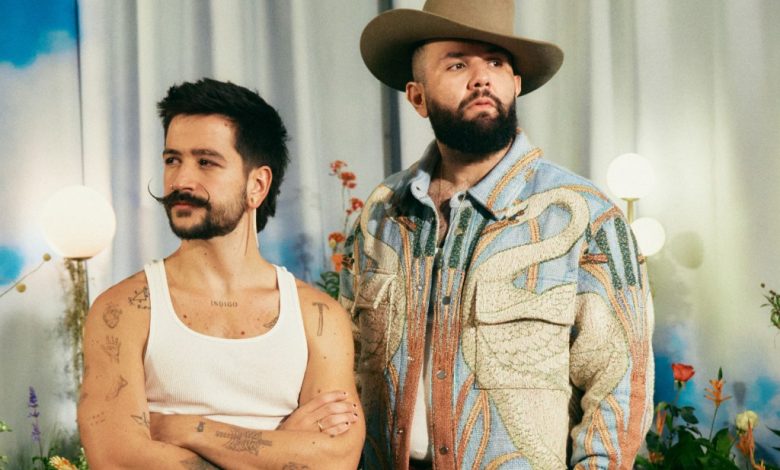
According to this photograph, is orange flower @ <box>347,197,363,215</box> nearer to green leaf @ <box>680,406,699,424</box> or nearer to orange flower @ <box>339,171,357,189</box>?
orange flower @ <box>339,171,357,189</box>

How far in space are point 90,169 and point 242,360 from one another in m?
2.35

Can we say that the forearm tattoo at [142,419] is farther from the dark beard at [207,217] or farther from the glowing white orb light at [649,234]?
the glowing white orb light at [649,234]

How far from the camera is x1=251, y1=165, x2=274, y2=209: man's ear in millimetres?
1917

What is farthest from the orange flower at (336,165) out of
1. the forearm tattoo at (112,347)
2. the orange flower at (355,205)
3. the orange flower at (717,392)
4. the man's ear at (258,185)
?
the forearm tattoo at (112,347)

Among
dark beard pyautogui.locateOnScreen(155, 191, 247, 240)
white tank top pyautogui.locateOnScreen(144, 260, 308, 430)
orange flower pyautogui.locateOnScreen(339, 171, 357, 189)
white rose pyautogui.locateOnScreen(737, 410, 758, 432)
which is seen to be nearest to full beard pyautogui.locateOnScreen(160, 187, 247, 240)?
dark beard pyautogui.locateOnScreen(155, 191, 247, 240)

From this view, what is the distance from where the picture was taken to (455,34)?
7.41 ft

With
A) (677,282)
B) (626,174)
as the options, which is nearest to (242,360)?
(626,174)

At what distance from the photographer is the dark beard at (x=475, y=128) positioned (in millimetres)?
2225

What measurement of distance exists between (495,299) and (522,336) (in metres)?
0.10

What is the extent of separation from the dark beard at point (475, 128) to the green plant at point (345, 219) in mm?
1290

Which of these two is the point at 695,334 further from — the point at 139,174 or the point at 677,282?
the point at 139,174

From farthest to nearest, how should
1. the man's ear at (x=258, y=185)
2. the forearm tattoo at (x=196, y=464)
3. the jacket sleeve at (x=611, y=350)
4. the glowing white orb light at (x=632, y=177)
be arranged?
the glowing white orb light at (x=632, y=177) < the jacket sleeve at (x=611, y=350) < the man's ear at (x=258, y=185) < the forearm tattoo at (x=196, y=464)

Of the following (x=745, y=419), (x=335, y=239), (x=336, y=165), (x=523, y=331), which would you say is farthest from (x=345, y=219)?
(x=523, y=331)

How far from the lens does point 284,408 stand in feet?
5.99
